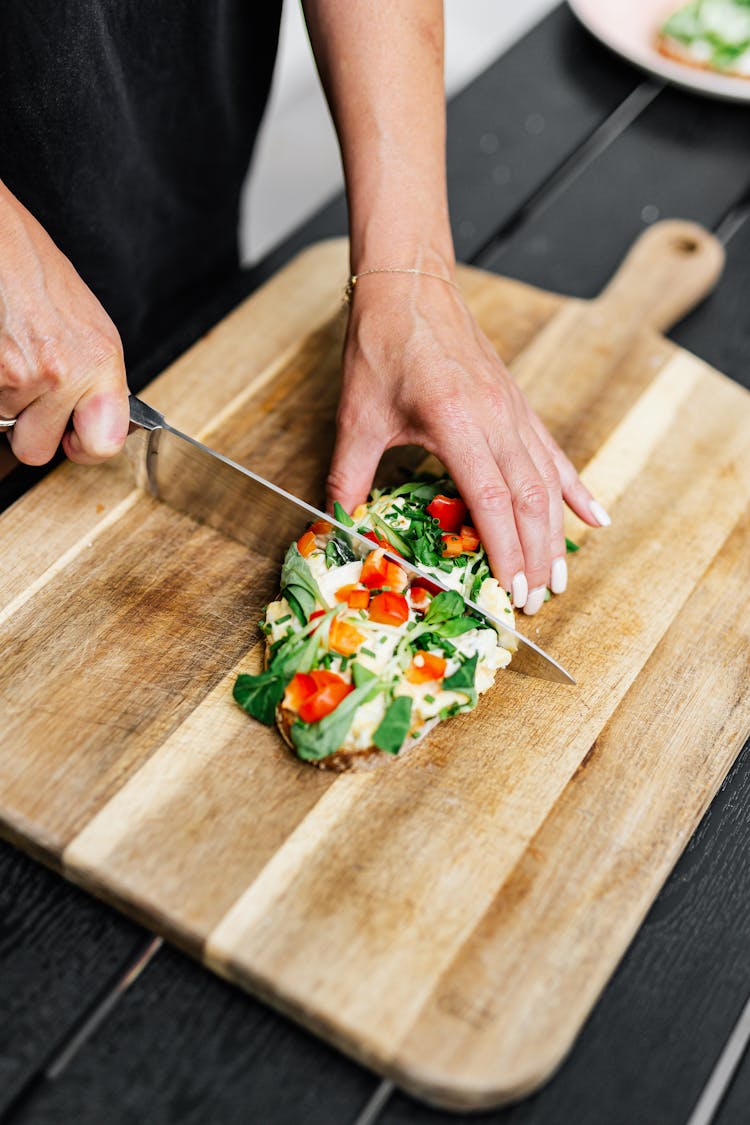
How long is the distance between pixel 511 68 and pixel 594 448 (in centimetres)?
182

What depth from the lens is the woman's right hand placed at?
6.14 ft

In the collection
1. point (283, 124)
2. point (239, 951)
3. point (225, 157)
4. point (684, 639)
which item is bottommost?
point (283, 124)

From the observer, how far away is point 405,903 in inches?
68.5

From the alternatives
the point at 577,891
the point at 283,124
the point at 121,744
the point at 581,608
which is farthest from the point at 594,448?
the point at 283,124

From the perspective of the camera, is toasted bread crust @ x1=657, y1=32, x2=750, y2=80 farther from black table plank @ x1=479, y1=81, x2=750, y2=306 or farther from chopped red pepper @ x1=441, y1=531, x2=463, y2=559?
chopped red pepper @ x1=441, y1=531, x2=463, y2=559

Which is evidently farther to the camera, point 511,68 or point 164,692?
point 511,68

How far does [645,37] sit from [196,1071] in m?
3.36

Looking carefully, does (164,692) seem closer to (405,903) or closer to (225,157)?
(405,903)

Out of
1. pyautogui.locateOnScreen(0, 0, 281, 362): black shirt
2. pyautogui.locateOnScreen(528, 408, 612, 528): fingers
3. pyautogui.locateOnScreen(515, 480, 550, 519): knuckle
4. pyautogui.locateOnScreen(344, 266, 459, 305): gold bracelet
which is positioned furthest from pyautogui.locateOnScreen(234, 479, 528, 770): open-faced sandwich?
pyautogui.locateOnScreen(0, 0, 281, 362): black shirt

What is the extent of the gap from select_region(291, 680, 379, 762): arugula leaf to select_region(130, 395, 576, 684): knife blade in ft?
Result: 0.99

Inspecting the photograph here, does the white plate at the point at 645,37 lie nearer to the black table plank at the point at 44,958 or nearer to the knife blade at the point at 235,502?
the knife blade at the point at 235,502

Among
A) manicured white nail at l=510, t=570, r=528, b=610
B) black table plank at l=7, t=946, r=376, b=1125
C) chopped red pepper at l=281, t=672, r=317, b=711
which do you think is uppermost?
chopped red pepper at l=281, t=672, r=317, b=711

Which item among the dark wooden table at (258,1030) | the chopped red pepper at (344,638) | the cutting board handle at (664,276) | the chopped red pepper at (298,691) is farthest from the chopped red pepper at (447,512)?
the cutting board handle at (664,276)

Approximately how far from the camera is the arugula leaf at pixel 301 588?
2023 millimetres
